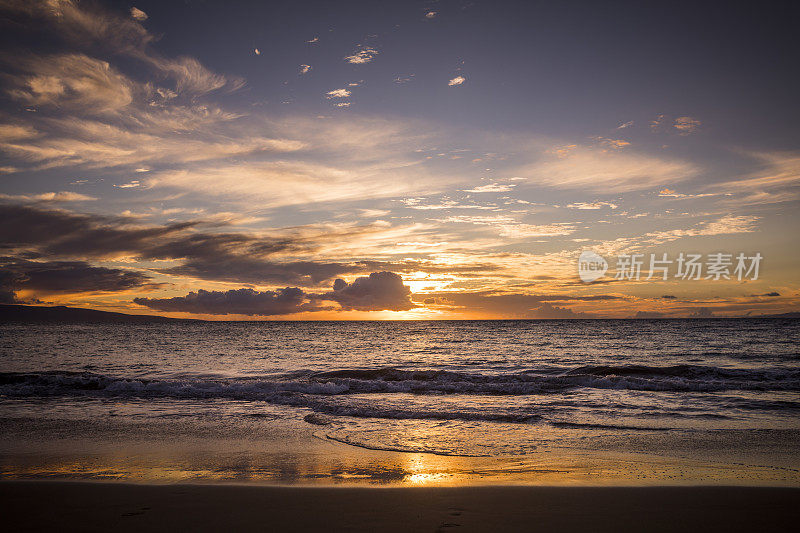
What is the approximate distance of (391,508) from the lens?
663cm

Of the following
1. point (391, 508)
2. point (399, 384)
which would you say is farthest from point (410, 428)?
point (399, 384)

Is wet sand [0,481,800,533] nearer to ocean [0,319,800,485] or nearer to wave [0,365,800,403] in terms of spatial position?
ocean [0,319,800,485]

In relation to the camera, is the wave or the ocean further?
the wave

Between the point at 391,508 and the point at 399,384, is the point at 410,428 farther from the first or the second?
the point at 399,384

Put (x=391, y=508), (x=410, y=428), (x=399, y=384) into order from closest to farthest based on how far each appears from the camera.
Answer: (x=391, y=508) < (x=410, y=428) < (x=399, y=384)

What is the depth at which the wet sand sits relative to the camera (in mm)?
6055

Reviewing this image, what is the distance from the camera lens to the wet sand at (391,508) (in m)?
6.05

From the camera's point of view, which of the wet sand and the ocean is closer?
the wet sand

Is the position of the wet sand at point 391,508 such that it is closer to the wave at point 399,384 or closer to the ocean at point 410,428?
the ocean at point 410,428

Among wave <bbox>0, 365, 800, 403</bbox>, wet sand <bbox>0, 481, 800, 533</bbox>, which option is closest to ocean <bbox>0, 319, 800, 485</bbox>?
wave <bbox>0, 365, 800, 403</bbox>

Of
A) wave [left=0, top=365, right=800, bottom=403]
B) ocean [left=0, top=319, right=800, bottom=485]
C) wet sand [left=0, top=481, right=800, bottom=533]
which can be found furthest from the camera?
wave [left=0, top=365, right=800, bottom=403]

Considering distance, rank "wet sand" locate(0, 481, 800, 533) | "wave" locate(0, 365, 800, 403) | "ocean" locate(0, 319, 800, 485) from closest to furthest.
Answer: "wet sand" locate(0, 481, 800, 533), "ocean" locate(0, 319, 800, 485), "wave" locate(0, 365, 800, 403)

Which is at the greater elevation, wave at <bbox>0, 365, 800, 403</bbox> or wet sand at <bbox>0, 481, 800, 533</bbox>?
wet sand at <bbox>0, 481, 800, 533</bbox>

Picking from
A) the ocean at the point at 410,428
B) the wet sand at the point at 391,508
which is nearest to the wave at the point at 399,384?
the ocean at the point at 410,428
